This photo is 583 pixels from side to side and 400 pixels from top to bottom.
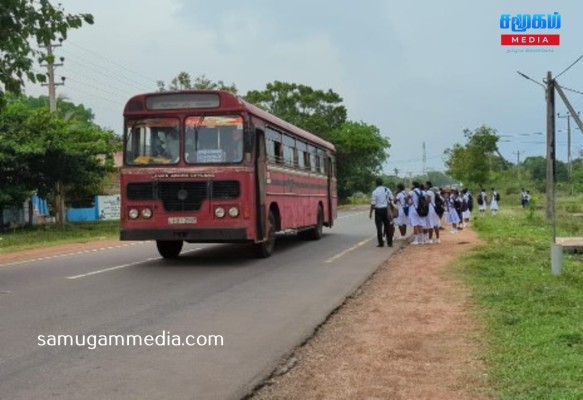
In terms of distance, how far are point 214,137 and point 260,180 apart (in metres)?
1.32

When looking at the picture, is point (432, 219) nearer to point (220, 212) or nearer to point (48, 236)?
point (220, 212)

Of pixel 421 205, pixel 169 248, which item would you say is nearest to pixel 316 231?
pixel 421 205

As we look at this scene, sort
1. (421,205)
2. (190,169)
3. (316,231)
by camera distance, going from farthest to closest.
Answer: (316,231) < (421,205) < (190,169)

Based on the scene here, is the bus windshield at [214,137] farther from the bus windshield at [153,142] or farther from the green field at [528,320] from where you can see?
the green field at [528,320]

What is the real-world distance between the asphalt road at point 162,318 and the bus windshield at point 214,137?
2195mm

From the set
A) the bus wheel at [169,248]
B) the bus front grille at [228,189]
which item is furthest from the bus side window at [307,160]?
the bus front grille at [228,189]

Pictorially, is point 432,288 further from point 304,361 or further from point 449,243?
point 449,243

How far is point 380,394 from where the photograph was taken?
17.3 feet

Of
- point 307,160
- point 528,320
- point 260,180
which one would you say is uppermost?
point 307,160

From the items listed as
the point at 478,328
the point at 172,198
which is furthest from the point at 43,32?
the point at 478,328

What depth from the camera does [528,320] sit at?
762 centimetres

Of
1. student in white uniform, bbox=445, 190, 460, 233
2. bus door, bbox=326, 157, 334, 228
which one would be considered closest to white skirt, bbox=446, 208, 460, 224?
student in white uniform, bbox=445, 190, 460, 233

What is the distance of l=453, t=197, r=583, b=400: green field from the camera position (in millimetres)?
5312

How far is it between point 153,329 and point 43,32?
6.73 metres
